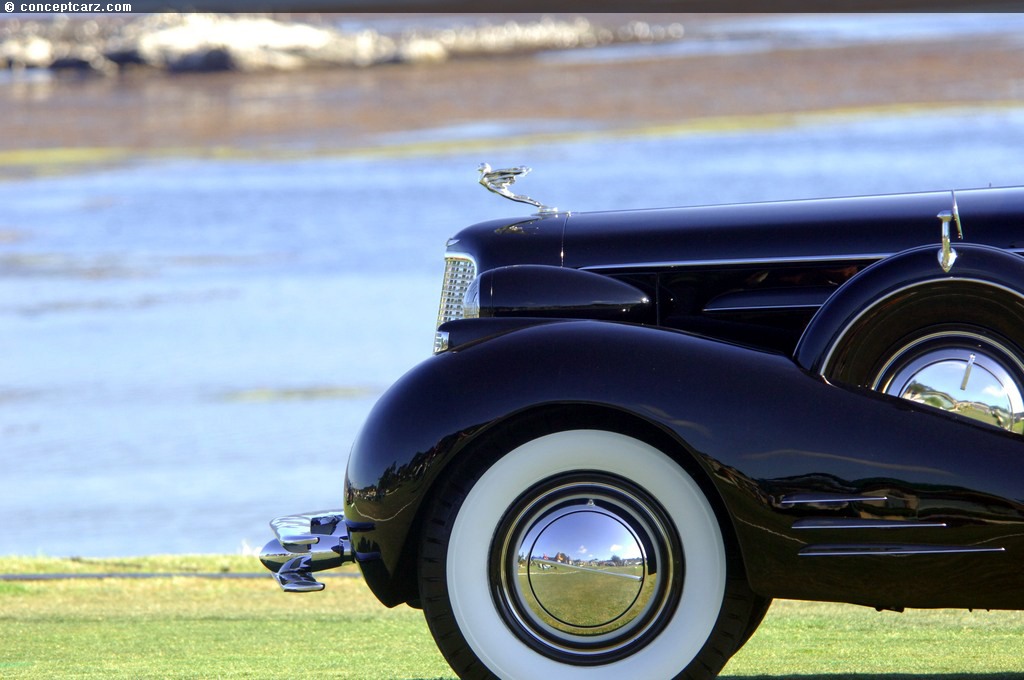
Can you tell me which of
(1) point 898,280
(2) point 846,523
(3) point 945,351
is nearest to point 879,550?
(2) point 846,523

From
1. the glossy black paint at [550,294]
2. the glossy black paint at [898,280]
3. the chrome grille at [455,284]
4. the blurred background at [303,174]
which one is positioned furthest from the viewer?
the blurred background at [303,174]

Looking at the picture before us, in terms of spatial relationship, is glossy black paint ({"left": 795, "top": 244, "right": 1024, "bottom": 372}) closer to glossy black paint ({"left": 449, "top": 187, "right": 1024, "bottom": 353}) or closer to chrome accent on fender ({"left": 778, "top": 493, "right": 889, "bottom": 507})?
chrome accent on fender ({"left": 778, "top": 493, "right": 889, "bottom": 507})

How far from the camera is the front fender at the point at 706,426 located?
365 centimetres

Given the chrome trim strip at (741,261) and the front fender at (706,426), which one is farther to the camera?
the chrome trim strip at (741,261)

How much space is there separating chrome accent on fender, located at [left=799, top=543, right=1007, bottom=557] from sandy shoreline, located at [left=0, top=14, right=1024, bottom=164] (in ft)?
81.7

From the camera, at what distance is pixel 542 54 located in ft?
129

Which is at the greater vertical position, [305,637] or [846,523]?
[846,523]

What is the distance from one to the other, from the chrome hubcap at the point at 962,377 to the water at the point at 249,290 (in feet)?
21.6

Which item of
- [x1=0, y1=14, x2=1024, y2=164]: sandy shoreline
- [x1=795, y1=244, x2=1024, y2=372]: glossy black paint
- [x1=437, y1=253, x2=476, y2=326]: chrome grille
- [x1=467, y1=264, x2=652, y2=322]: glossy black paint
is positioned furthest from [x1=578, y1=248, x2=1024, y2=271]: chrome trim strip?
[x1=0, y1=14, x2=1024, y2=164]: sandy shoreline

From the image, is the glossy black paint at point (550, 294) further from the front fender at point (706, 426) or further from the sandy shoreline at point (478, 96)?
the sandy shoreline at point (478, 96)

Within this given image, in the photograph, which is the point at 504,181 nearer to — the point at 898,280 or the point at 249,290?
the point at 898,280

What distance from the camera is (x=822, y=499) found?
3654 mm

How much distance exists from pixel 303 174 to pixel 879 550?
22.6 metres

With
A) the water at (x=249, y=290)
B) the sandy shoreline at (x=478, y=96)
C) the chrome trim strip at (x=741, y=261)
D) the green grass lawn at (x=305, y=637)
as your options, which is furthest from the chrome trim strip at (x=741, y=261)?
the sandy shoreline at (x=478, y=96)
